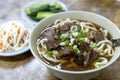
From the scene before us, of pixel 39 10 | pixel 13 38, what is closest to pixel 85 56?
pixel 13 38

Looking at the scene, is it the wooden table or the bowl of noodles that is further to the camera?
the bowl of noodles

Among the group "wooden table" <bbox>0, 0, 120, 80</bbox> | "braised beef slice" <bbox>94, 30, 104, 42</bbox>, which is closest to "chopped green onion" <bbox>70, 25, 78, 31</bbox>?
"braised beef slice" <bbox>94, 30, 104, 42</bbox>

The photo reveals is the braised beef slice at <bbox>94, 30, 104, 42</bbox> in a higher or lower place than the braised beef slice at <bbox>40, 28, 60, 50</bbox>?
higher

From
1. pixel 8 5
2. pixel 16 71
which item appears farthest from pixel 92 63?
pixel 8 5

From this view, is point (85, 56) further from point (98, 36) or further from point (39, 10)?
point (39, 10)

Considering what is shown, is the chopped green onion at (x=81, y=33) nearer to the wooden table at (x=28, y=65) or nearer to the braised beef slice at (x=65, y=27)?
the braised beef slice at (x=65, y=27)

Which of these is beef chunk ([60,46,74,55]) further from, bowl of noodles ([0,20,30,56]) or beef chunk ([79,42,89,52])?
bowl of noodles ([0,20,30,56])

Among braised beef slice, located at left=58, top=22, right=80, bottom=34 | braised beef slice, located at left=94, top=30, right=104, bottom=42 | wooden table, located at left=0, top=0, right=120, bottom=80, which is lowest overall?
wooden table, located at left=0, top=0, right=120, bottom=80

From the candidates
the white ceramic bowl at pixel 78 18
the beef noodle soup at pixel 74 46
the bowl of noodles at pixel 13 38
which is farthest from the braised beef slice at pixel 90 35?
the bowl of noodles at pixel 13 38
